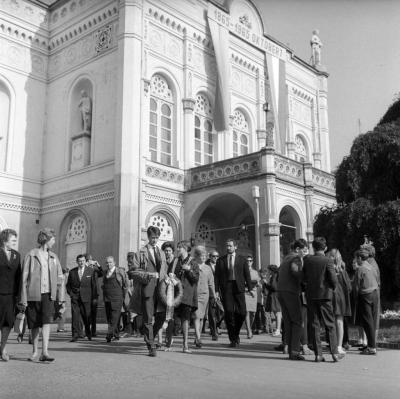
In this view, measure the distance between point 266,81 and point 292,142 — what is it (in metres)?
3.47

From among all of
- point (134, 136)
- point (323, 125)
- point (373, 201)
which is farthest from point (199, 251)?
point (323, 125)

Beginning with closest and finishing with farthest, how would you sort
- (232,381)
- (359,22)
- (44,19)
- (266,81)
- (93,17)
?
(359,22) < (232,381) < (93,17) < (44,19) < (266,81)

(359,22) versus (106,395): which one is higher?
(359,22)

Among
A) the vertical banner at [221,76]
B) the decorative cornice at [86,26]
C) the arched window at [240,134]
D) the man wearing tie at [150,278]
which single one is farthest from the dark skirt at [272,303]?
the decorative cornice at [86,26]

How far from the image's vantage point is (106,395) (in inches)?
187

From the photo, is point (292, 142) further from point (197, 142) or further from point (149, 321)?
point (149, 321)

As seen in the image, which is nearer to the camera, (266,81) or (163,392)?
(163,392)

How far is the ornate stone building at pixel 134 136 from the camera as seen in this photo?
2111cm

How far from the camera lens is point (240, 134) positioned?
27203mm

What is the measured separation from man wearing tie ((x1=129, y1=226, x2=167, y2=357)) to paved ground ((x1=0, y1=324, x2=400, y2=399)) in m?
0.55

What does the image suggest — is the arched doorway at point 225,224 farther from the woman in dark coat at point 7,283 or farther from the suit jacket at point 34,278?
the woman in dark coat at point 7,283

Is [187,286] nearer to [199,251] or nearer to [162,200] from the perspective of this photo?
[199,251]

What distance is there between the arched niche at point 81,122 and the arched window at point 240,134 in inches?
281

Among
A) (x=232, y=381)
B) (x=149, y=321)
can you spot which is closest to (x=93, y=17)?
(x=149, y=321)
